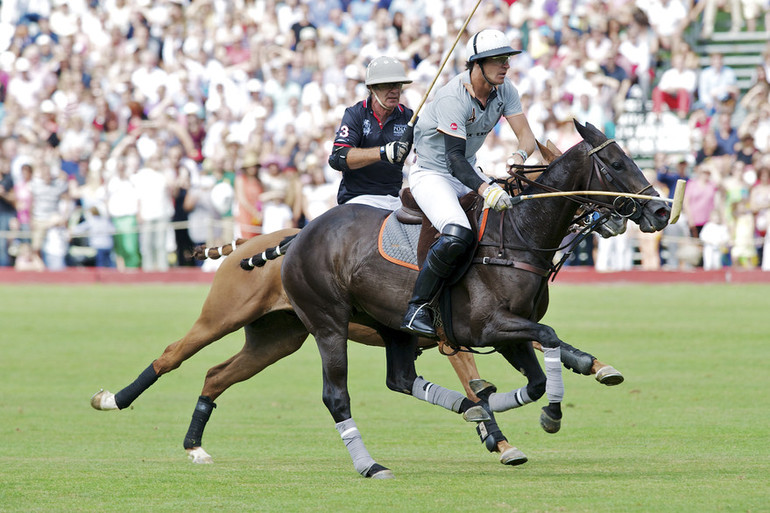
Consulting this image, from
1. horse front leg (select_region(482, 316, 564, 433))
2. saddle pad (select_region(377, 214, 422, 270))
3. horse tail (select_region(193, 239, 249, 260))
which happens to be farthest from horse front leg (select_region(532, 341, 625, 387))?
horse tail (select_region(193, 239, 249, 260))

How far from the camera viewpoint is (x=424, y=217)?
8859 millimetres

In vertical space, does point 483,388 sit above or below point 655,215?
below

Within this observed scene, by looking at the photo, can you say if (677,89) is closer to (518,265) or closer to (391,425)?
(391,425)

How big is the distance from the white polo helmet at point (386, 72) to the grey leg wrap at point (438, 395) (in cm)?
222

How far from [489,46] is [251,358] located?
10.5 feet

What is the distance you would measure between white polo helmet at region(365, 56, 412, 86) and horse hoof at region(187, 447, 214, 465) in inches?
120

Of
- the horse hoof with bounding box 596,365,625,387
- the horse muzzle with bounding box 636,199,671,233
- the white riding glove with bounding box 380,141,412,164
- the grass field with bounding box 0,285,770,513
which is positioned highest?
the white riding glove with bounding box 380,141,412,164

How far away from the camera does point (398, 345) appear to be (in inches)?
367

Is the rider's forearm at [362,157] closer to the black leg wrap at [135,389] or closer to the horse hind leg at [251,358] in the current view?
the horse hind leg at [251,358]

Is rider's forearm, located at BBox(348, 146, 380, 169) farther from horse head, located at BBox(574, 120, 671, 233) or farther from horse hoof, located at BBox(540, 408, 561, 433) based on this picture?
horse hoof, located at BBox(540, 408, 561, 433)

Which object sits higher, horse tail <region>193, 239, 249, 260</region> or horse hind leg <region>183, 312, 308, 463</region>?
horse tail <region>193, 239, 249, 260</region>

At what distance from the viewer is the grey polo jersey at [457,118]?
855cm

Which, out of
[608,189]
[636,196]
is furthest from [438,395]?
[636,196]

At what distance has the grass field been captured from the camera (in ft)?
25.3
